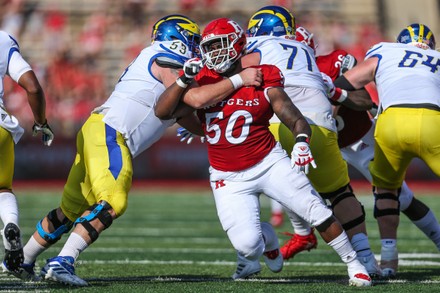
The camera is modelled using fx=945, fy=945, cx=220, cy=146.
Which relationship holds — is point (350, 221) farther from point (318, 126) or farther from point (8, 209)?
point (8, 209)

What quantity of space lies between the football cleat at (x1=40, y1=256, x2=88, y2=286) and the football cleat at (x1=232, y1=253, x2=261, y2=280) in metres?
1.07

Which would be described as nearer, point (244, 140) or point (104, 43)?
point (244, 140)

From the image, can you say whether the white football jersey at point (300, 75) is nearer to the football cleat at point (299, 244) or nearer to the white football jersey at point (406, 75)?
the white football jersey at point (406, 75)

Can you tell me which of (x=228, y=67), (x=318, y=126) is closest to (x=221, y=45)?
(x=228, y=67)

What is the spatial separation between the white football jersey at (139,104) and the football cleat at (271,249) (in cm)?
94

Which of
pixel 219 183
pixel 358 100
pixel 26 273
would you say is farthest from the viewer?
pixel 358 100

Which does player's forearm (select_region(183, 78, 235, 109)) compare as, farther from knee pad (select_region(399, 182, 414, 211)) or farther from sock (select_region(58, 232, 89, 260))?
knee pad (select_region(399, 182, 414, 211))

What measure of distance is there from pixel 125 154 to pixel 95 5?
553 inches

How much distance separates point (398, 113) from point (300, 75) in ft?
2.28

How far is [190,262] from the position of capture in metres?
7.20

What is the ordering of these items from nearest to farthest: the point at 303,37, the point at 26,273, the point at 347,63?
the point at 26,273
the point at 347,63
the point at 303,37

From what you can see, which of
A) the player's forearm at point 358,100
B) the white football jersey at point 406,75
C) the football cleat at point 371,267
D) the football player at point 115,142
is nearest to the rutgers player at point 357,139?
the football cleat at point 371,267

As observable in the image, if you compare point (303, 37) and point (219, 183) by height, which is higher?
point (303, 37)

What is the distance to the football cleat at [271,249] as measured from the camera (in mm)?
6184
